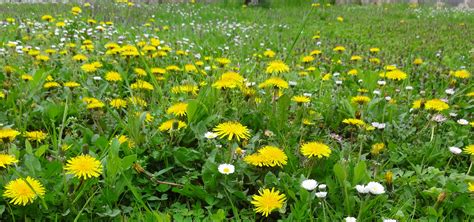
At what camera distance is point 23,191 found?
56.6 inches

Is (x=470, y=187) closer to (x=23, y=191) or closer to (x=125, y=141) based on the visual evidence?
(x=125, y=141)

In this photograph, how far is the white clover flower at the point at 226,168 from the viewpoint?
1700 millimetres

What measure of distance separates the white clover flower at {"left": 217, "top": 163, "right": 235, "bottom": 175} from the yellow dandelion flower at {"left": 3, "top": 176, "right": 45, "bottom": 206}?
650 mm

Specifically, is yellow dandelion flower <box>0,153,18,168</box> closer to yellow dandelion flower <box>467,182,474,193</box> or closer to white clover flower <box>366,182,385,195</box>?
white clover flower <box>366,182,385,195</box>

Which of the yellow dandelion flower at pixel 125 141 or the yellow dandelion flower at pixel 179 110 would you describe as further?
the yellow dandelion flower at pixel 179 110

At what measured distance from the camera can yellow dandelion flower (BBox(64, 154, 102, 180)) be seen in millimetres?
1486

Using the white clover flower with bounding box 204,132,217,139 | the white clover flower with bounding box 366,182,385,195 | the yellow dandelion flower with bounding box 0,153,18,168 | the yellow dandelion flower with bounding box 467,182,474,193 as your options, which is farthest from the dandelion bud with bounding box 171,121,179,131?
the yellow dandelion flower with bounding box 467,182,474,193

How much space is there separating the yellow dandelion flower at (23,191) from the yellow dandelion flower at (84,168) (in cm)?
11

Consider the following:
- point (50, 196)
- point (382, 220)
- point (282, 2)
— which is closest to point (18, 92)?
point (50, 196)

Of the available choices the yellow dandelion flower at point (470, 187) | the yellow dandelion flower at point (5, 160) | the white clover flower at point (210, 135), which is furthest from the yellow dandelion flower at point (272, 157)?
the yellow dandelion flower at point (5, 160)

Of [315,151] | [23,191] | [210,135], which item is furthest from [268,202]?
[23,191]

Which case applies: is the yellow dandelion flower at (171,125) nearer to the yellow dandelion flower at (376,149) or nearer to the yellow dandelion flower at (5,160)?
the yellow dandelion flower at (5,160)

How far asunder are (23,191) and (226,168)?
0.73 meters

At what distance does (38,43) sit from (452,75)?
3.62 m
